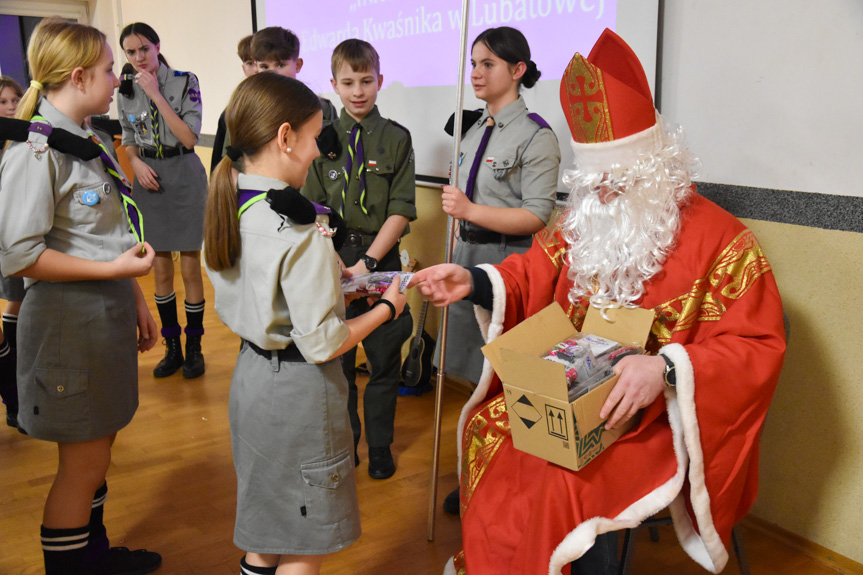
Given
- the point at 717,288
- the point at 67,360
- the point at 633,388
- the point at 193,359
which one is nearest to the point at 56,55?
the point at 67,360

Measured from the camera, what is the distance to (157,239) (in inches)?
149

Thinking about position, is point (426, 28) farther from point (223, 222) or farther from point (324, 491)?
point (324, 491)

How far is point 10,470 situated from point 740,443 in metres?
2.65

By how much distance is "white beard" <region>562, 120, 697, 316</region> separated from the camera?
1782 mm

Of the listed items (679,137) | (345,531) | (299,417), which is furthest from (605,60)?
(345,531)

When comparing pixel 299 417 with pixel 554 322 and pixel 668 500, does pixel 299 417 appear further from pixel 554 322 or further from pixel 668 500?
pixel 668 500

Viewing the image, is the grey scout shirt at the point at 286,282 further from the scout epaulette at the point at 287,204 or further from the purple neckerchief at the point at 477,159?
the purple neckerchief at the point at 477,159

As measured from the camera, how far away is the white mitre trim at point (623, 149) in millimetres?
1771

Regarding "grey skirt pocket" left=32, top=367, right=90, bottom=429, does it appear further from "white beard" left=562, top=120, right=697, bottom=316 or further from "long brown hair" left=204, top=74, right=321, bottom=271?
"white beard" left=562, top=120, right=697, bottom=316

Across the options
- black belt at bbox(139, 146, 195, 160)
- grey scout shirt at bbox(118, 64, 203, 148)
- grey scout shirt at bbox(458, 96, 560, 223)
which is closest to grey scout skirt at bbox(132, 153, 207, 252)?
black belt at bbox(139, 146, 195, 160)

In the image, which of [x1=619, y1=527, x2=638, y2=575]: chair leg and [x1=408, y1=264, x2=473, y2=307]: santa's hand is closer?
[x1=619, y1=527, x2=638, y2=575]: chair leg

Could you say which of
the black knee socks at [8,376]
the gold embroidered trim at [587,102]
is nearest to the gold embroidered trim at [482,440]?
the gold embroidered trim at [587,102]

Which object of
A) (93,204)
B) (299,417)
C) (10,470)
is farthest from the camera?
(10,470)

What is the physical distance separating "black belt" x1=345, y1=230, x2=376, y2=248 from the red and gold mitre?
1090 millimetres
